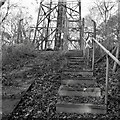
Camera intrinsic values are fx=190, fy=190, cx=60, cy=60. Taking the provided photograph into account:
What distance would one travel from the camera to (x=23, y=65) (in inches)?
256

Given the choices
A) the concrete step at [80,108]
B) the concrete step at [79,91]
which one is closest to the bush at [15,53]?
the concrete step at [79,91]

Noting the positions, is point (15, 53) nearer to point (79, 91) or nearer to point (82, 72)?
point (82, 72)

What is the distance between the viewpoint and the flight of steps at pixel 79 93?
3.56m

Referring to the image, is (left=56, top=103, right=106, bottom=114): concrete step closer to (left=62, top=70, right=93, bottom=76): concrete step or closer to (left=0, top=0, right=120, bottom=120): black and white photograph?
(left=0, top=0, right=120, bottom=120): black and white photograph

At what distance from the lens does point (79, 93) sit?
4129mm

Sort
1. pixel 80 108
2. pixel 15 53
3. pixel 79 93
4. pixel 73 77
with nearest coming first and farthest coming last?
pixel 80 108
pixel 79 93
pixel 73 77
pixel 15 53

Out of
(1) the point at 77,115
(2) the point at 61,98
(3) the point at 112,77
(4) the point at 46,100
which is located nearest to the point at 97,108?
(1) the point at 77,115

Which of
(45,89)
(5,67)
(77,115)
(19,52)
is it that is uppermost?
(19,52)

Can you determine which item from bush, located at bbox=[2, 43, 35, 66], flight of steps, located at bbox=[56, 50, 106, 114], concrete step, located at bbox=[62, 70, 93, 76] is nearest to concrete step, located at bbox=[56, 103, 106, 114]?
flight of steps, located at bbox=[56, 50, 106, 114]

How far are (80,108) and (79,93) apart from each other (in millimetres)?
582

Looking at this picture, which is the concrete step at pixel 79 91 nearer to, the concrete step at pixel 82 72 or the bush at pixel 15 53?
the concrete step at pixel 82 72

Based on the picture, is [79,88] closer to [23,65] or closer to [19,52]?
[23,65]

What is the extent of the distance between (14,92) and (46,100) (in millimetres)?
871

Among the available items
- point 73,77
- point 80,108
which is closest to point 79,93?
point 80,108
